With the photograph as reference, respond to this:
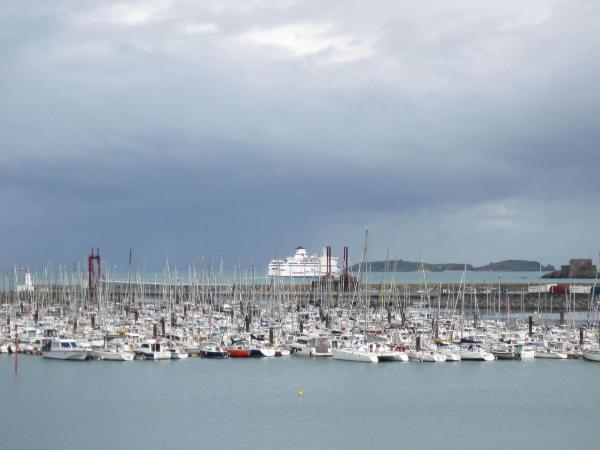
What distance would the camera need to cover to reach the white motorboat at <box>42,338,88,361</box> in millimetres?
64562

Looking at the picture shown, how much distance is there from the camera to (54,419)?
45.3 m

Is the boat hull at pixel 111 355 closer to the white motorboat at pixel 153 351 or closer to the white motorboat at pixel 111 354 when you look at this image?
the white motorboat at pixel 111 354

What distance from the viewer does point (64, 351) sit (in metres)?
64.7

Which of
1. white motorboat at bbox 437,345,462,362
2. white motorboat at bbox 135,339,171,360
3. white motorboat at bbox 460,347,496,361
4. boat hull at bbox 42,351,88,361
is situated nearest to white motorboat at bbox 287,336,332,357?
white motorboat at bbox 437,345,462,362

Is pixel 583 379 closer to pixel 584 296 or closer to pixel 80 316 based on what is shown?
pixel 80 316

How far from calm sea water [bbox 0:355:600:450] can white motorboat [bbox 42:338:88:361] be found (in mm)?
785

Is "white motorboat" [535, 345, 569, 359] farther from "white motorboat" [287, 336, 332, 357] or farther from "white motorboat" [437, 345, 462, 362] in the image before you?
"white motorboat" [287, 336, 332, 357]

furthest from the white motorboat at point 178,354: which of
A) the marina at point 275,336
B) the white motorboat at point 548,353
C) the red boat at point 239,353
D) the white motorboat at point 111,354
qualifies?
the white motorboat at point 548,353

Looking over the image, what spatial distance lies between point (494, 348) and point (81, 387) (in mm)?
27315

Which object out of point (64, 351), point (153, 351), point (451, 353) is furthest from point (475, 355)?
point (64, 351)

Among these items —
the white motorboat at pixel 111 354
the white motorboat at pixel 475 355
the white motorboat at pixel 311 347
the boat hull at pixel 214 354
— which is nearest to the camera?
the white motorboat at pixel 111 354

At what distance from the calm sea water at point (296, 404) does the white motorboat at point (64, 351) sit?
78 centimetres

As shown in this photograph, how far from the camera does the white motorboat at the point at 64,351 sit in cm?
6456

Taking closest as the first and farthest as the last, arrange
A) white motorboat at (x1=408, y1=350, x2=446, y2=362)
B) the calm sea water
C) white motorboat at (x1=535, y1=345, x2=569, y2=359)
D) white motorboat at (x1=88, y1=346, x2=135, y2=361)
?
the calm sea water < white motorboat at (x1=88, y1=346, x2=135, y2=361) < white motorboat at (x1=408, y1=350, x2=446, y2=362) < white motorboat at (x1=535, y1=345, x2=569, y2=359)
